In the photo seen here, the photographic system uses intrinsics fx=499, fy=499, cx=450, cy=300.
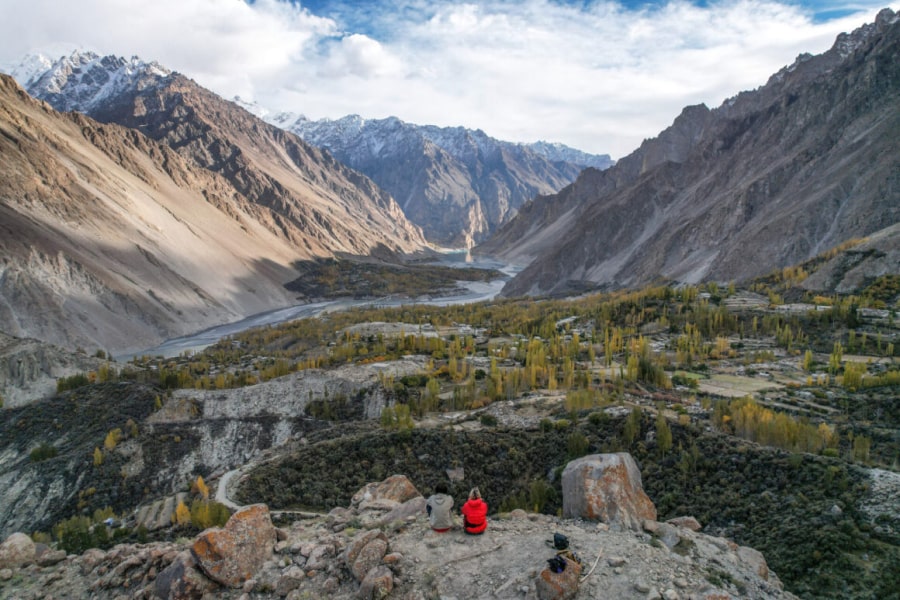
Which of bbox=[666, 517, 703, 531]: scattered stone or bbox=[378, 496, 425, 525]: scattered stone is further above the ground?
bbox=[378, 496, 425, 525]: scattered stone

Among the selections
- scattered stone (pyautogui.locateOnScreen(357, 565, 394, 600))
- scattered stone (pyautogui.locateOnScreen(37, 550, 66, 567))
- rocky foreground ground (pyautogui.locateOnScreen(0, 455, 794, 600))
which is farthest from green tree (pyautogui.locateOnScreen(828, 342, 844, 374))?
scattered stone (pyautogui.locateOnScreen(37, 550, 66, 567))

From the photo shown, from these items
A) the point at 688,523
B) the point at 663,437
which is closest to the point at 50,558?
the point at 688,523

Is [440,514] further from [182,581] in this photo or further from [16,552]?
[16,552]

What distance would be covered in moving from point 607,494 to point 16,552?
11717 millimetres

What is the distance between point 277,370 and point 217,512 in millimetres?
18338

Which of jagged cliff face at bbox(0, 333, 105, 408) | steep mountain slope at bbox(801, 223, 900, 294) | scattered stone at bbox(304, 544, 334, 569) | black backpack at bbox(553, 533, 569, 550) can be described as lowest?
jagged cliff face at bbox(0, 333, 105, 408)

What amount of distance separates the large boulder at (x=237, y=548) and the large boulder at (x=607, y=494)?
20.3 feet

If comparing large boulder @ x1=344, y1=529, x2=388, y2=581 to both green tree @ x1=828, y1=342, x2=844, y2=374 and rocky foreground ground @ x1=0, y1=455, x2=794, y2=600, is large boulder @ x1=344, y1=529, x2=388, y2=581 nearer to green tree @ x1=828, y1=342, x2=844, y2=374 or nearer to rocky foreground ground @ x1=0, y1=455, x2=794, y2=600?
rocky foreground ground @ x1=0, y1=455, x2=794, y2=600

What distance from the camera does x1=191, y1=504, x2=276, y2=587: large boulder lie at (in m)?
8.06

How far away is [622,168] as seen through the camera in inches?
5915

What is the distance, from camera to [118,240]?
217 ft

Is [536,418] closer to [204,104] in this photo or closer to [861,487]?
[861,487]

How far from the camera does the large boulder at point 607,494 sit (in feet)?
33.4

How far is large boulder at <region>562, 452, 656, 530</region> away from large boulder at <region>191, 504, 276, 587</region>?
6.18 m
